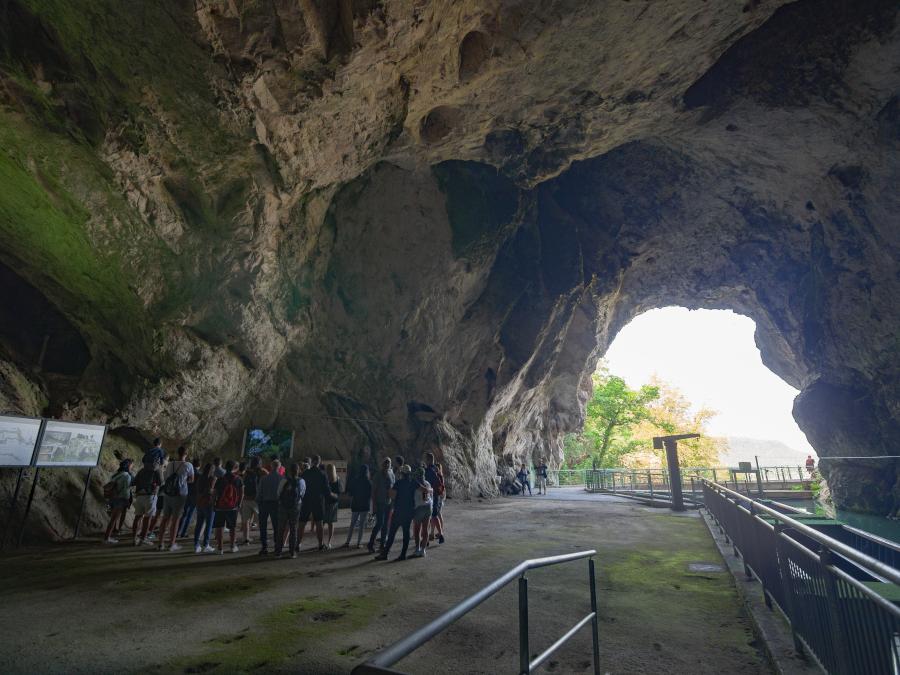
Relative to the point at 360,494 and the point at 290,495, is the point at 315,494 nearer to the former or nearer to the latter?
the point at 290,495

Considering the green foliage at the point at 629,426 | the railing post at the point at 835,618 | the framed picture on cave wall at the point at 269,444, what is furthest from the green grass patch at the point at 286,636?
the green foliage at the point at 629,426

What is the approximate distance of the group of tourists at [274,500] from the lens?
7176mm

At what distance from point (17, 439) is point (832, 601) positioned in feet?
34.8

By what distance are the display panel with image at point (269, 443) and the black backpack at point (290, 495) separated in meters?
7.69

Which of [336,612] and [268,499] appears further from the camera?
[268,499]

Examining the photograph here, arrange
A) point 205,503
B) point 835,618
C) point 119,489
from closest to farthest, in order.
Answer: point 835,618, point 205,503, point 119,489

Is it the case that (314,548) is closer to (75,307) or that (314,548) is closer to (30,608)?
(30,608)

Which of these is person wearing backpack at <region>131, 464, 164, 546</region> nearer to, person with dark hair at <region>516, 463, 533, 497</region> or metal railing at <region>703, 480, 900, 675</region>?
metal railing at <region>703, 480, 900, 675</region>

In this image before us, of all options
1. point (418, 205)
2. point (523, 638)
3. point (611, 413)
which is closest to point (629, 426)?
point (611, 413)

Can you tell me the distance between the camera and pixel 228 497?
733cm

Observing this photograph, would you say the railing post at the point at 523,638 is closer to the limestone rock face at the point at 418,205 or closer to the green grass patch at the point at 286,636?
the green grass patch at the point at 286,636

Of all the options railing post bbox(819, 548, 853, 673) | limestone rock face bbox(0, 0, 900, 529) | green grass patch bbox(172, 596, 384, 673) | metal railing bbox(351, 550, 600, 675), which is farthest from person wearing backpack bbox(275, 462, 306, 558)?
railing post bbox(819, 548, 853, 673)

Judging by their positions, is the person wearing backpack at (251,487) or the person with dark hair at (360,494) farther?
the person wearing backpack at (251,487)

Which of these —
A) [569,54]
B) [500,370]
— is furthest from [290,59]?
[500,370]
